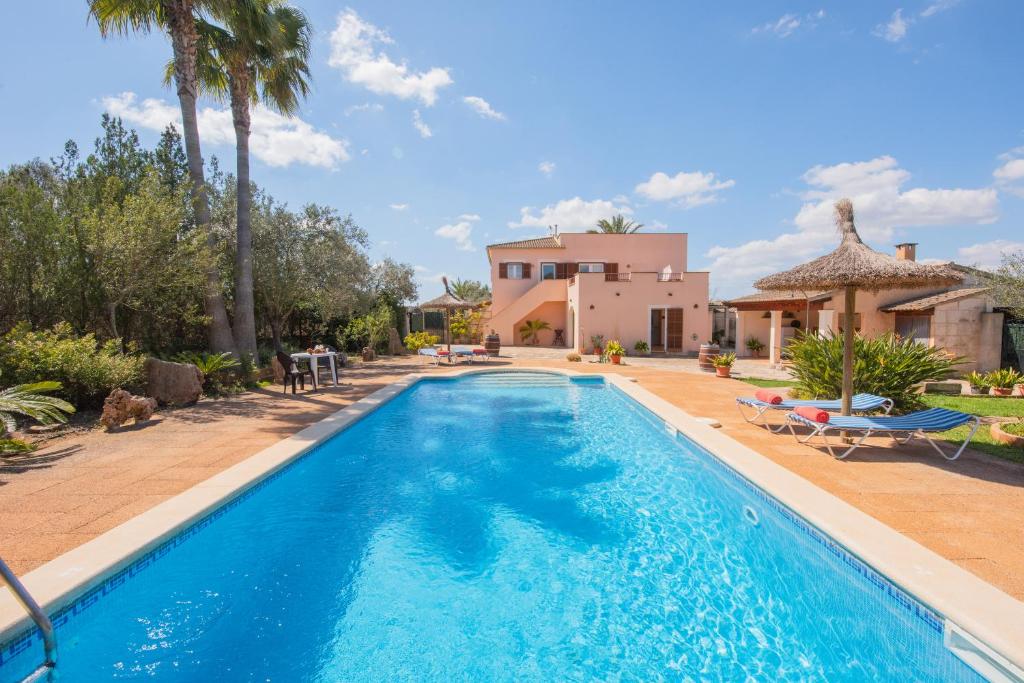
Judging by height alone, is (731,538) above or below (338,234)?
below

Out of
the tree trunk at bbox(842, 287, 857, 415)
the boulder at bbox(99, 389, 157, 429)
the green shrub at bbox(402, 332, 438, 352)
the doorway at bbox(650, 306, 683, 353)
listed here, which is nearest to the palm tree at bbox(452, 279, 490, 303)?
the green shrub at bbox(402, 332, 438, 352)

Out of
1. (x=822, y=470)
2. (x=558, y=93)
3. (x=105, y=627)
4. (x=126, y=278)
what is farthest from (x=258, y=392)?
(x=558, y=93)

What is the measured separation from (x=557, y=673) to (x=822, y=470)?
4318 mm

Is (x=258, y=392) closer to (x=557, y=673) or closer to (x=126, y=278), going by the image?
(x=126, y=278)

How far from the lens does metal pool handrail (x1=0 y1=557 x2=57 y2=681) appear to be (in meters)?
2.29

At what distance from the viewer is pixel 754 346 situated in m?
22.3

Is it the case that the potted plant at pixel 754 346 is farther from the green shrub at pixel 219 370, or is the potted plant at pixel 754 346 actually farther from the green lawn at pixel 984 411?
the green shrub at pixel 219 370

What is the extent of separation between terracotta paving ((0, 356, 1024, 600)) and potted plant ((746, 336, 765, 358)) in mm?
15688

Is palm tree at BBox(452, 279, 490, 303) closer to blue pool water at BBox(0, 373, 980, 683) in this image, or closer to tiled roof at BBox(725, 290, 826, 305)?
tiled roof at BBox(725, 290, 826, 305)

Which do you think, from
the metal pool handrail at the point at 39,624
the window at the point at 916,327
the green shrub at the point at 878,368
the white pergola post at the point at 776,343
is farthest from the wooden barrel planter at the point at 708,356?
the metal pool handrail at the point at 39,624

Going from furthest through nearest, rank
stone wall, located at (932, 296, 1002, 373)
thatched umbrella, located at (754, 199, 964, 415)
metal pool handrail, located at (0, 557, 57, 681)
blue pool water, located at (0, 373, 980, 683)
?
stone wall, located at (932, 296, 1002, 373) < thatched umbrella, located at (754, 199, 964, 415) < blue pool water, located at (0, 373, 980, 683) < metal pool handrail, located at (0, 557, 57, 681)

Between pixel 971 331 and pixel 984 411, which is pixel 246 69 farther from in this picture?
pixel 971 331

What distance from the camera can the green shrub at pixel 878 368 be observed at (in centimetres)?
782

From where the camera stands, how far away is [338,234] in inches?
648
